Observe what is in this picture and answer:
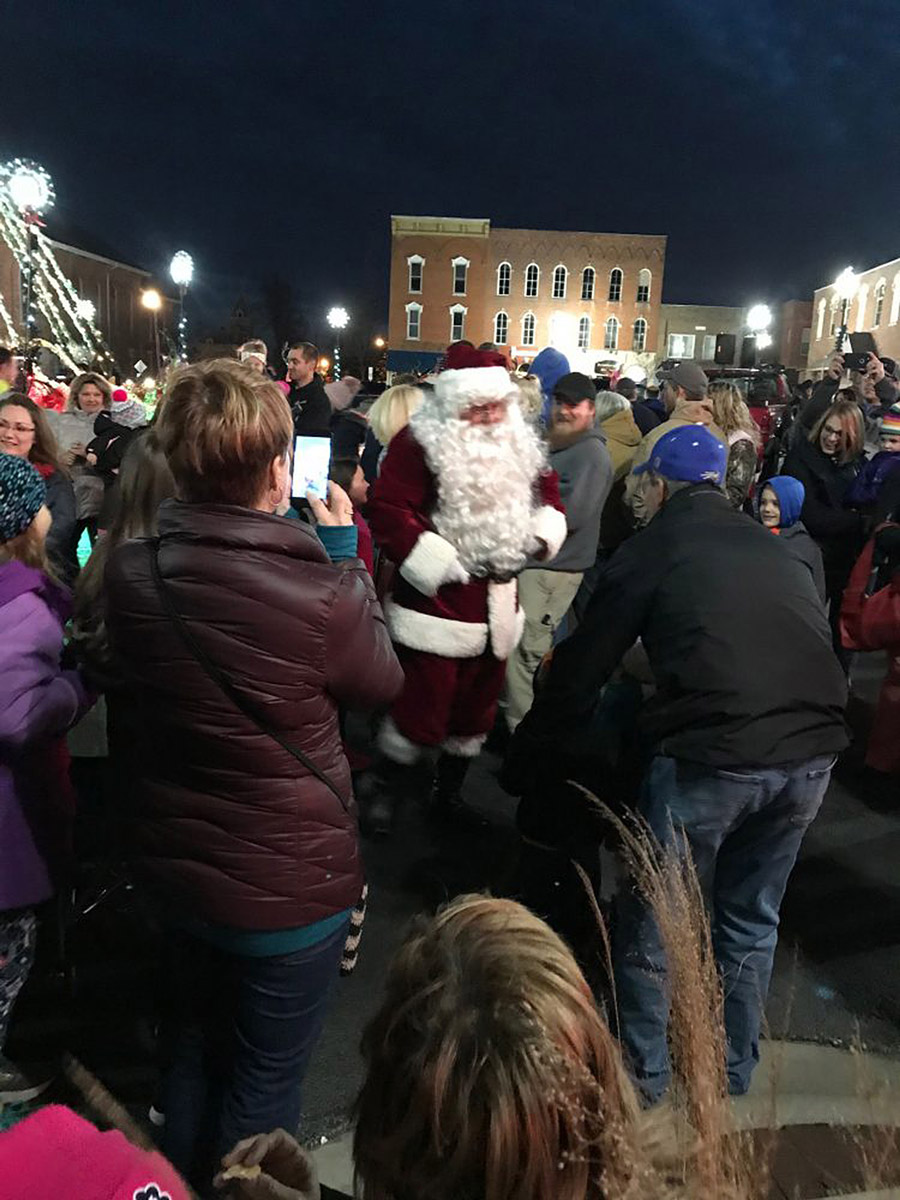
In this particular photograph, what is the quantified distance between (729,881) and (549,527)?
6.20 feet

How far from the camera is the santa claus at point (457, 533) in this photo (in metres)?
3.79

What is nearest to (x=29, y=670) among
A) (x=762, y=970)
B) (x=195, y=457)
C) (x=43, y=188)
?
(x=195, y=457)

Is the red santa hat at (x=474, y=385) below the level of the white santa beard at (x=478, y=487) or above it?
above

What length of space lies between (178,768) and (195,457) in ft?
2.35

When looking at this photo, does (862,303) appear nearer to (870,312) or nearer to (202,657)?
(870,312)

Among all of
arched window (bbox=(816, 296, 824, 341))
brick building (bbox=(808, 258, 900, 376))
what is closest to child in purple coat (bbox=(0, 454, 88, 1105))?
brick building (bbox=(808, 258, 900, 376))

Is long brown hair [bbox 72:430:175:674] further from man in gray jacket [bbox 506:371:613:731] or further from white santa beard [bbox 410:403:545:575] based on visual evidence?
man in gray jacket [bbox 506:371:613:731]

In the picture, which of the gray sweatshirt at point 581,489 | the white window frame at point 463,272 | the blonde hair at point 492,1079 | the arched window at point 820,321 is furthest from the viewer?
the white window frame at point 463,272

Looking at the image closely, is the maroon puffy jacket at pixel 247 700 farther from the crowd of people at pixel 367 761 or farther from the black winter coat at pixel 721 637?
the black winter coat at pixel 721 637

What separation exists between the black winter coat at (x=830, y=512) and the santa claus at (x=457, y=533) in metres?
2.92

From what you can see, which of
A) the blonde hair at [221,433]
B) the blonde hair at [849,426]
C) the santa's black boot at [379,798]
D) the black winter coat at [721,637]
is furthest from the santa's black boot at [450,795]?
the blonde hair at [849,426]

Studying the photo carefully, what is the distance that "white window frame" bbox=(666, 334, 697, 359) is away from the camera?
5325 centimetres

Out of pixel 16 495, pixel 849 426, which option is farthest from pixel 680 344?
pixel 16 495

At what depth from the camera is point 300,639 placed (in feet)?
6.10
